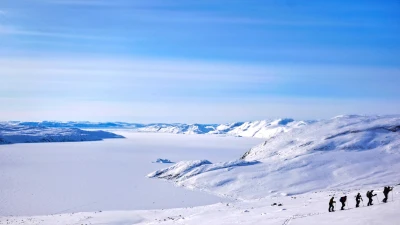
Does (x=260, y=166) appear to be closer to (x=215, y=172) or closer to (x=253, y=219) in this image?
(x=215, y=172)

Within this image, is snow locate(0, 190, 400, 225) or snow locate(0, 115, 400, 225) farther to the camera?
snow locate(0, 115, 400, 225)

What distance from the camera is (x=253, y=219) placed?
29.8 m

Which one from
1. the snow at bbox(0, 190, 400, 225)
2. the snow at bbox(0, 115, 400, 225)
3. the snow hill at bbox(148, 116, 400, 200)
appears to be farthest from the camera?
the snow hill at bbox(148, 116, 400, 200)

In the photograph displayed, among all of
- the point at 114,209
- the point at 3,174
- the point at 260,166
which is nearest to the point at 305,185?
A: the point at 260,166

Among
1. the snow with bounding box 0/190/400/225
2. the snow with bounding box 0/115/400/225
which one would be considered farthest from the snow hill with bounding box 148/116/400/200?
the snow with bounding box 0/190/400/225

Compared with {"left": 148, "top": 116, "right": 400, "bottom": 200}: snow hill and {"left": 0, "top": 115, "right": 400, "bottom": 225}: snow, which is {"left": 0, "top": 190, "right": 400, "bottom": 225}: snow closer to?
{"left": 0, "top": 115, "right": 400, "bottom": 225}: snow

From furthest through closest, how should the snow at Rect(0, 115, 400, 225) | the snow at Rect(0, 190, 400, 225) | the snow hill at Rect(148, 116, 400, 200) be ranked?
the snow hill at Rect(148, 116, 400, 200), the snow at Rect(0, 115, 400, 225), the snow at Rect(0, 190, 400, 225)

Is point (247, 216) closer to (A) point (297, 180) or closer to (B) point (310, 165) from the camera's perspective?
(A) point (297, 180)

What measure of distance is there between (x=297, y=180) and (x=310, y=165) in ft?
24.2

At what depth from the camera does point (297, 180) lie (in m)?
58.3

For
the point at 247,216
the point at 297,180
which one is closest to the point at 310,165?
the point at 297,180

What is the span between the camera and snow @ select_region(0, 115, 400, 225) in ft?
102

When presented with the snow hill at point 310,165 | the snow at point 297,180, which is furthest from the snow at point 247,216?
the snow hill at point 310,165

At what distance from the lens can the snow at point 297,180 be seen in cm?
3105
